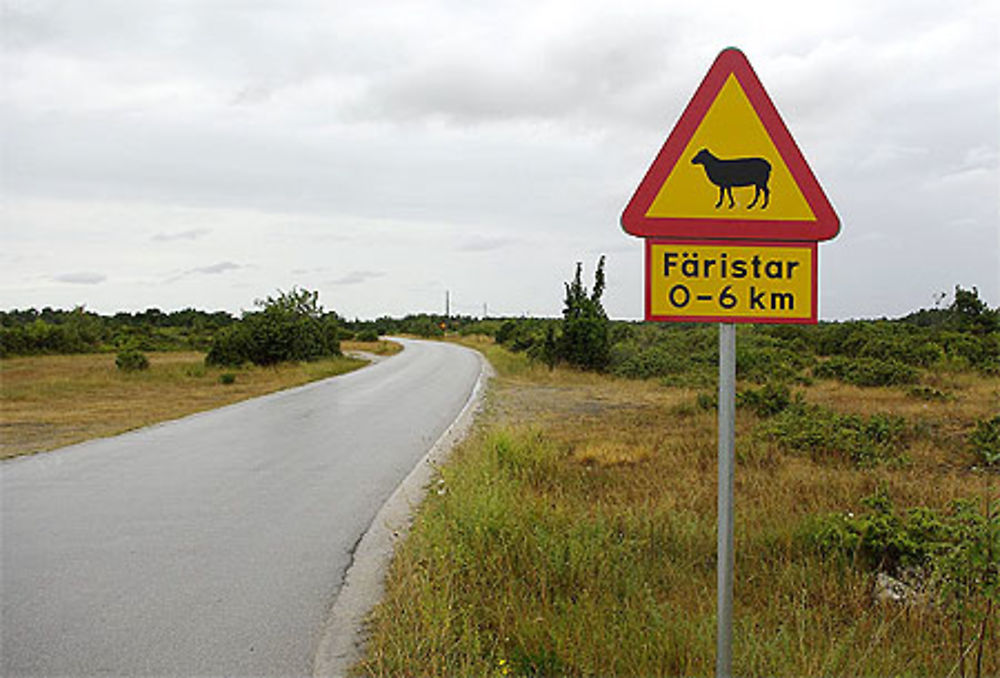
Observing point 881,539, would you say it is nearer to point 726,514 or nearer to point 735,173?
point 726,514

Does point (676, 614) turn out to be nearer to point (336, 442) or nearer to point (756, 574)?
point (756, 574)

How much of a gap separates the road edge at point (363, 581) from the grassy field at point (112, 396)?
6.48m

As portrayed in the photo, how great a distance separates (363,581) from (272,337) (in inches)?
1156

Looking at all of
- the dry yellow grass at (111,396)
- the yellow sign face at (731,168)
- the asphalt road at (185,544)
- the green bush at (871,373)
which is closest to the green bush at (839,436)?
the asphalt road at (185,544)

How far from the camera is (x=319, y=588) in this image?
17.3ft

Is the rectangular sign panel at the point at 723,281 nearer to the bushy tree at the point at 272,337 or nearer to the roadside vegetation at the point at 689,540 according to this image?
the roadside vegetation at the point at 689,540

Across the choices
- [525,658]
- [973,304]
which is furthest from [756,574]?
[973,304]

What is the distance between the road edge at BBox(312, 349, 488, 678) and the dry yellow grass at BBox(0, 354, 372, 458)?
6.49 m

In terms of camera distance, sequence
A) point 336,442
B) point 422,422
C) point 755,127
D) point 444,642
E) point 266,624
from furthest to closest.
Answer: point 422,422
point 336,442
point 266,624
point 444,642
point 755,127

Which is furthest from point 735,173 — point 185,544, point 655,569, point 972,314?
point 972,314

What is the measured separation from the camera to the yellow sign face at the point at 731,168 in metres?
3.33

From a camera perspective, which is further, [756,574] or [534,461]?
[534,461]

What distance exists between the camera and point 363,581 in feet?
17.7

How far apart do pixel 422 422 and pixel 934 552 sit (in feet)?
36.2
